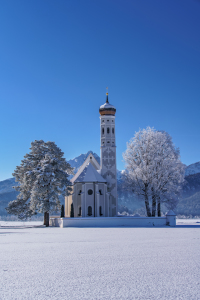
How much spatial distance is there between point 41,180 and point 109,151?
18.3 metres

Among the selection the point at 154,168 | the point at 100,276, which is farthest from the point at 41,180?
the point at 100,276

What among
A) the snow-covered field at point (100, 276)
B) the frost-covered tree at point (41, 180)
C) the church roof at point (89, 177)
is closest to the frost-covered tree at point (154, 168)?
the church roof at point (89, 177)

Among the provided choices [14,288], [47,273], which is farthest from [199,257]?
[14,288]

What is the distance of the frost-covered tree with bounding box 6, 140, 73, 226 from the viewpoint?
35812mm

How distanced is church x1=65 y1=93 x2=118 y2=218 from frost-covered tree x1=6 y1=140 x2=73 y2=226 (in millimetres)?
5012

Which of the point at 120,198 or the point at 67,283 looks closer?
the point at 67,283

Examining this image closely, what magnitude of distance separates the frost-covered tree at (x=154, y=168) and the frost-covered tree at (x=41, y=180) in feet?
32.1

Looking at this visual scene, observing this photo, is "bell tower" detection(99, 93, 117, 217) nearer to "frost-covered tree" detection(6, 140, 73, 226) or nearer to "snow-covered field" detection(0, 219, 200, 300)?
"frost-covered tree" detection(6, 140, 73, 226)

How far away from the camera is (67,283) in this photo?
263 inches

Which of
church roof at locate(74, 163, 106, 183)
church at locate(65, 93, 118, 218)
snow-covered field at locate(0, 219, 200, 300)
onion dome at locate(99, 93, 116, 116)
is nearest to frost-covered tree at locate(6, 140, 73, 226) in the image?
church roof at locate(74, 163, 106, 183)

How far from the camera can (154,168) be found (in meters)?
39.6

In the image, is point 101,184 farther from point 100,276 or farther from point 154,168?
point 100,276

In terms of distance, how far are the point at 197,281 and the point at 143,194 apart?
114 feet

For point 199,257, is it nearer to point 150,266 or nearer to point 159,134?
point 150,266
